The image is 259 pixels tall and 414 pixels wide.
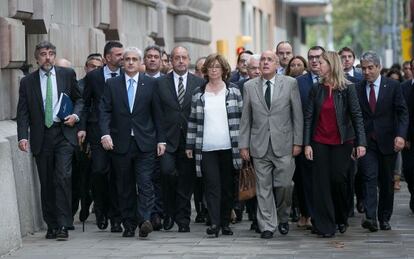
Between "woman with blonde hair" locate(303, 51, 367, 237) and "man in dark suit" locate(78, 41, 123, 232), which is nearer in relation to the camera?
"woman with blonde hair" locate(303, 51, 367, 237)

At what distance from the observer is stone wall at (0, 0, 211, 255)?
13250 mm

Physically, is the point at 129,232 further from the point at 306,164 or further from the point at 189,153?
the point at 306,164

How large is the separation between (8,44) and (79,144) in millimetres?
1339

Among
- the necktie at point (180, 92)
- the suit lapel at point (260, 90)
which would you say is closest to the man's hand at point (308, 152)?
the suit lapel at point (260, 90)

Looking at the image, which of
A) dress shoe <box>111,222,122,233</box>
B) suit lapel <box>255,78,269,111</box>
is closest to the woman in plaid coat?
suit lapel <box>255,78,269,111</box>

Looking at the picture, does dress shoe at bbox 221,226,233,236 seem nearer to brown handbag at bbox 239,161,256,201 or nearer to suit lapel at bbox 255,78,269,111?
brown handbag at bbox 239,161,256,201

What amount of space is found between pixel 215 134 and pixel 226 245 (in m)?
1.36

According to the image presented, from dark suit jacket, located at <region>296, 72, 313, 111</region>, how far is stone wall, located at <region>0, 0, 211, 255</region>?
3.09 m

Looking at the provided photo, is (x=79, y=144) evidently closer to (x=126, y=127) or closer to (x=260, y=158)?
(x=126, y=127)

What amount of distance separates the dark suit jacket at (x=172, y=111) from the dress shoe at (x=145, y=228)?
3.41 ft

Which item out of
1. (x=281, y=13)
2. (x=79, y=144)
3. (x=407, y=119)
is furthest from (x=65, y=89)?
(x=281, y=13)

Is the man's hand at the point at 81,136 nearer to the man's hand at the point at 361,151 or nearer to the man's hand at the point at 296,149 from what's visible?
the man's hand at the point at 296,149

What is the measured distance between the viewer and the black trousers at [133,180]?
46.9 ft

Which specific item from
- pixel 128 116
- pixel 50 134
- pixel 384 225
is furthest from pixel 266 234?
pixel 50 134
